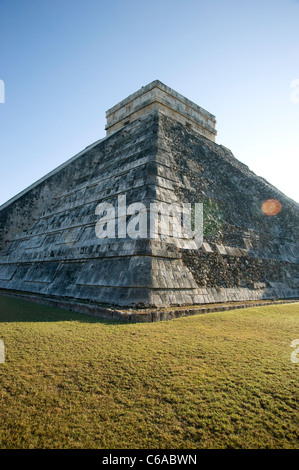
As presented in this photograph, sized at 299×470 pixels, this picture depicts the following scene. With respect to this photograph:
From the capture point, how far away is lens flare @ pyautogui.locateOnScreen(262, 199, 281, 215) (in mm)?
13724

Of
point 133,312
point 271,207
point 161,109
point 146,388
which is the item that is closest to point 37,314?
point 133,312

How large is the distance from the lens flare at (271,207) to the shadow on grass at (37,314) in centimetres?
1082

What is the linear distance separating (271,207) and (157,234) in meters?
9.73

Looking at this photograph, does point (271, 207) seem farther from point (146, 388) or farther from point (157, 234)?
point (146, 388)

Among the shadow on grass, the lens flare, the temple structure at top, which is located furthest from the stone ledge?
the temple structure at top

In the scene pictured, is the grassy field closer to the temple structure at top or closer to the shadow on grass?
the shadow on grass

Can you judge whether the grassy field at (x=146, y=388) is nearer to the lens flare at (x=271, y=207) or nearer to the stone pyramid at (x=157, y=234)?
the stone pyramid at (x=157, y=234)

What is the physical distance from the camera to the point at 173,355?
3.43 m

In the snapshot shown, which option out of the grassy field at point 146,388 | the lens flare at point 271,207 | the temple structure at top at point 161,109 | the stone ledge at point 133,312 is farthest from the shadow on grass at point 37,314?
the lens flare at point 271,207

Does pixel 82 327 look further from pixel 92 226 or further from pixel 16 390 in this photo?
pixel 92 226

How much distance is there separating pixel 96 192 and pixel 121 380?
7801 millimetres

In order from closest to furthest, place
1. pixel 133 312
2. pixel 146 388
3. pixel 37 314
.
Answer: pixel 146 388
pixel 133 312
pixel 37 314

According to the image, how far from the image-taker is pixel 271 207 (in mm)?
14242

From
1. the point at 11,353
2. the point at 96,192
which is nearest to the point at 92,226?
the point at 96,192
